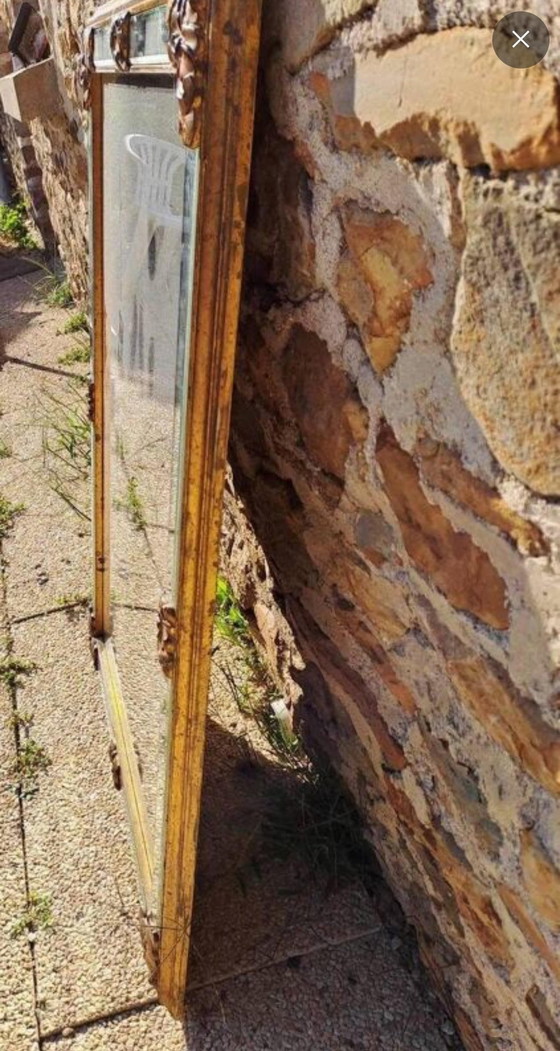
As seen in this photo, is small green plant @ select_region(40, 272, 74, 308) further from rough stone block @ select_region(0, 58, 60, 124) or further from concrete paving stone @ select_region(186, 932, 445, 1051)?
concrete paving stone @ select_region(186, 932, 445, 1051)

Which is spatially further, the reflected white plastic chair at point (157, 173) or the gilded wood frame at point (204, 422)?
the reflected white plastic chair at point (157, 173)

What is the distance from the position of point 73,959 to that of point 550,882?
113 centimetres

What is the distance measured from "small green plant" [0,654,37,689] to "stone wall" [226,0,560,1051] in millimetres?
1055

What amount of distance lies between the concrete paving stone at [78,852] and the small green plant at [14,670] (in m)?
0.02

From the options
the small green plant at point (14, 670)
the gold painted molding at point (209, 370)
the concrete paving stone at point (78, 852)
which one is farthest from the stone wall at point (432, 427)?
the small green plant at point (14, 670)

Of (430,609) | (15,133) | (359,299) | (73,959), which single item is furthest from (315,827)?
(15,133)

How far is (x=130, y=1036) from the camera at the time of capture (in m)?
1.70

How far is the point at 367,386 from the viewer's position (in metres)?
1.23

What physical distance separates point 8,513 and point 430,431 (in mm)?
2392

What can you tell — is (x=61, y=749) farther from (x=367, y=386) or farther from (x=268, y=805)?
(x=367, y=386)

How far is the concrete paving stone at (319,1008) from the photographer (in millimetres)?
1672

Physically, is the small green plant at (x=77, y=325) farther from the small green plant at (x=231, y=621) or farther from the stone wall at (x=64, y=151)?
the small green plant at (x=231, y=621)

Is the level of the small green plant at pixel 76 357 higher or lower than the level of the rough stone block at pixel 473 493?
lower

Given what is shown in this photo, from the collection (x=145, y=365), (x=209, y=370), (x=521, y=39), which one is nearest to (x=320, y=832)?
(x=145, y=365)
